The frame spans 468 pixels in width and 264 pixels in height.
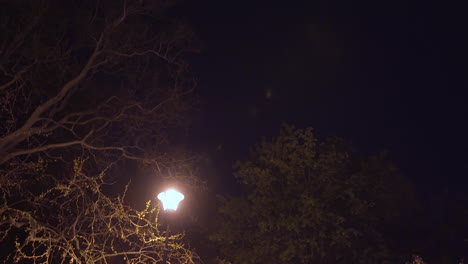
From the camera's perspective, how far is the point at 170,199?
340 inches

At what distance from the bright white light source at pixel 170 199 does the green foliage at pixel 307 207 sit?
335 inches

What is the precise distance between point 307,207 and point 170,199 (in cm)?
902

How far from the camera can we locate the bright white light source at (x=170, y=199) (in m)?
8.62

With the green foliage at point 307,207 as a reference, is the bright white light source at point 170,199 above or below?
below

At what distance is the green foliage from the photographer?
55.4ft

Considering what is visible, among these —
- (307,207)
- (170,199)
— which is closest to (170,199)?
(170,199)

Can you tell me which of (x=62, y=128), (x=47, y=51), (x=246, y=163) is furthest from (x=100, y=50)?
(x=246, y=163)

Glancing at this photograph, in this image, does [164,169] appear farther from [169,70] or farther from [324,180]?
[324,180]

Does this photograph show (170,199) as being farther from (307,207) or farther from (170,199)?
(307,207)

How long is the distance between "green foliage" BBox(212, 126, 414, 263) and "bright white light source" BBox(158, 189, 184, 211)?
8501 millimetres

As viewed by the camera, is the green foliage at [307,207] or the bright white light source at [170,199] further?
the green foliage at [307,207]

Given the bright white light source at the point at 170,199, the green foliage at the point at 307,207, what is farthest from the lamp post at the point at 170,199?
the green foliage at the point at 307,207

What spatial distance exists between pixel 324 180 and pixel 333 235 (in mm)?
1913

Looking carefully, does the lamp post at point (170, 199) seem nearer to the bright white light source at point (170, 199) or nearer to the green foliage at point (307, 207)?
the bright white light source at point (170, 199)
